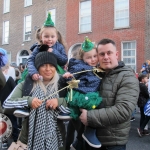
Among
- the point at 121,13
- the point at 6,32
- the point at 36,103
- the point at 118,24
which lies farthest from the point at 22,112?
the point at 6,32

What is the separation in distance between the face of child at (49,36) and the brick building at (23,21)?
563 inches

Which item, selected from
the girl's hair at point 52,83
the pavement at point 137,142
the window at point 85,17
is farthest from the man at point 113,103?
the window at point 85,17

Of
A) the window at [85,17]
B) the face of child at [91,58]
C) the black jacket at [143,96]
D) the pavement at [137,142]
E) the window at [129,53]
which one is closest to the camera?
the face of child at [91,58]

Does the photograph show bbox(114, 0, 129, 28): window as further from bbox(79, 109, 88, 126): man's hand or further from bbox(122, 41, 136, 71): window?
bbox(79, 109, 88, 126): man's hand

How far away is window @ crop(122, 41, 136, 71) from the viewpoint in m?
13.3

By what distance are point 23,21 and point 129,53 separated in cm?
1081

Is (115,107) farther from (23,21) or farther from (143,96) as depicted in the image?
(23,21)

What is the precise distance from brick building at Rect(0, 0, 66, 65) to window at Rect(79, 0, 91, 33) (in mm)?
1545

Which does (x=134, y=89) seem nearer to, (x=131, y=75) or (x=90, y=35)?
(x=131, y=75)

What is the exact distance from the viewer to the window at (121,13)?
13.7m

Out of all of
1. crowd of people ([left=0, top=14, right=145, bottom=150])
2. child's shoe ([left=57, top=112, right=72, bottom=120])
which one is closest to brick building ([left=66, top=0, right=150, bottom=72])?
crowd of people ([left=0, top=14, right=145, bottom=150])

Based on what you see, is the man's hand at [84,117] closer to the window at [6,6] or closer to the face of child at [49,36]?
the face of child at [49,36]

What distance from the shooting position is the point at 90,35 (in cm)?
1502

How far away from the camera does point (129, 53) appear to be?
13.6 metres
